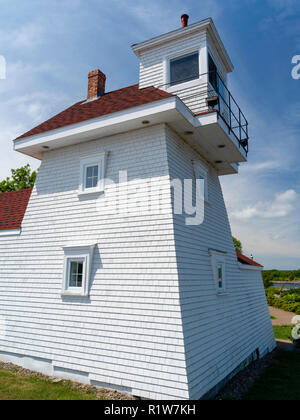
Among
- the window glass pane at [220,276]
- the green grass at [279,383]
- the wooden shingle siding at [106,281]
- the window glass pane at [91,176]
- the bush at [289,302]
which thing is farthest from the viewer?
the bush at [289,302]

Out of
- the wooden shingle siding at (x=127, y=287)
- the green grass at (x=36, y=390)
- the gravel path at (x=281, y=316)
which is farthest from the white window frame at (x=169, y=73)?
the gravel path at (x=281, y=316)

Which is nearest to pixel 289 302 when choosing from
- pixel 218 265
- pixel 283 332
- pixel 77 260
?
pixel 283 332

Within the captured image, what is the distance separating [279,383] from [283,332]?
33.5ft

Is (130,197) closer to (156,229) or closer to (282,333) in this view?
(156,229)

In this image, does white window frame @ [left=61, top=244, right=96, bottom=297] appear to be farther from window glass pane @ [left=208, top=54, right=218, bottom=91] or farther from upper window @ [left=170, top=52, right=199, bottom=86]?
window glass pane @ [left=208, top=54, right=218, bottom=91]

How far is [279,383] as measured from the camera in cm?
866

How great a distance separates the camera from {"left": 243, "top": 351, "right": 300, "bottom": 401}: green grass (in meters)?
7.53

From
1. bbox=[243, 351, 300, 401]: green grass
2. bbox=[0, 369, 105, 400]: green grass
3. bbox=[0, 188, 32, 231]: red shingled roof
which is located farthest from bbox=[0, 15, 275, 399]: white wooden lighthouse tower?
bbox=[243, 351, 300, 401]: green grass

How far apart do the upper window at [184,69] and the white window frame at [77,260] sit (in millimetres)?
6085

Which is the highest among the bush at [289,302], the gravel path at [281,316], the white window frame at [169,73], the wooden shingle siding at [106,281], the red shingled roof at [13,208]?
the white window frame at [169,73]

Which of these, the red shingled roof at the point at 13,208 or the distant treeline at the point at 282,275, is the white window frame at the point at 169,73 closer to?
the red shingled roof at the point at 13,208

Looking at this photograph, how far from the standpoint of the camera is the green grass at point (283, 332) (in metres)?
16.5
